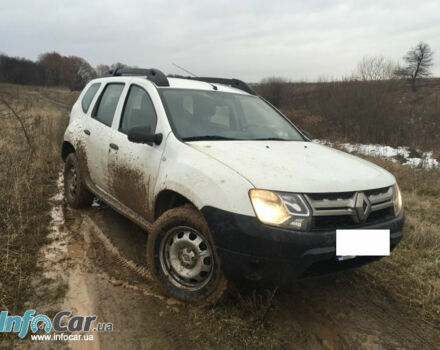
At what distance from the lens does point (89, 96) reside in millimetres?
4676

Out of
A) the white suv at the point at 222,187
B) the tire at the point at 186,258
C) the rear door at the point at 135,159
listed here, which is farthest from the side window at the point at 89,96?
the tire at the point at 186,258

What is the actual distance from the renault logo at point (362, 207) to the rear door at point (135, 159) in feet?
5.08

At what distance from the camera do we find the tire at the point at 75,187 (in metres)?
4.49

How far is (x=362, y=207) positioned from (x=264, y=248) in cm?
75

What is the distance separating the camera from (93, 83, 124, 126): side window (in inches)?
154

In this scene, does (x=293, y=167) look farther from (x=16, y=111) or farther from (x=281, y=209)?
(x=16, y=111)

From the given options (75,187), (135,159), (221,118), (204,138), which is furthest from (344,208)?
(75,187)

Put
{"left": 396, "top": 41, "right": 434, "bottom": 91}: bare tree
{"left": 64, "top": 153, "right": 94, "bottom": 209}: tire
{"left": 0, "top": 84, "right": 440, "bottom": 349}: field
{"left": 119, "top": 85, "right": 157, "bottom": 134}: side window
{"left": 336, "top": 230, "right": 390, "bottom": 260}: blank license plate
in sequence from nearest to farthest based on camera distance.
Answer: {"left": 336, "top": 230, "right": 390, "bottom": 260}: blank license plate < {"left": 0, "top": 84, "right": 440, "bottom": 349}: field < {"left": 119, "top": 85, "right": 157, "bottom": 134}: side window < {"left": 64, "top": 153, "right": 94, "bottom": 209}: tire < {"left": 396, "top": 41, "right": 434, "bottom": 91}: bare tree

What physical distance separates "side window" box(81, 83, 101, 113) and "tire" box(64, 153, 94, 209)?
2.13 feet

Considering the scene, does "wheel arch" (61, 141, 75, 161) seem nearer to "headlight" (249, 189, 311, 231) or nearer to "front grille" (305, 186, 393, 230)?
"headlight" (249, 189, 311, 231)

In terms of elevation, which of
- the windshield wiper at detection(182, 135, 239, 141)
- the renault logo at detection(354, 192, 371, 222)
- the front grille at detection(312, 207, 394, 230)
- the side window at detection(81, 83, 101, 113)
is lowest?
the front grille at detection(312, 207, 394, 230)

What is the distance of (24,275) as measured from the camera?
9.72 ft

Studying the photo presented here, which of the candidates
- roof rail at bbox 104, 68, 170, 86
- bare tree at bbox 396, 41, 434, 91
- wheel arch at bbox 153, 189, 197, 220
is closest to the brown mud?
wheel arch at bbox 153, 189, 197, 220

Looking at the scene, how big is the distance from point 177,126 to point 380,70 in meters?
24.9
